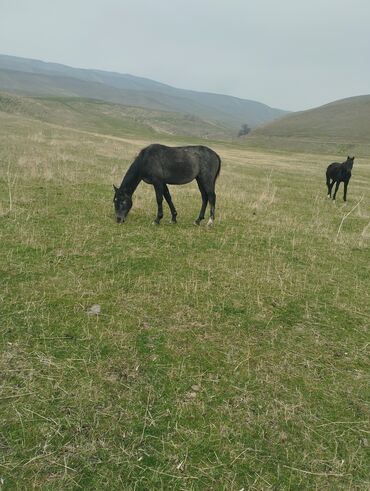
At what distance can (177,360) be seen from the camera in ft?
17.3

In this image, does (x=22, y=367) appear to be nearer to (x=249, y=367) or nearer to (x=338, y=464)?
(x=249, y=367)

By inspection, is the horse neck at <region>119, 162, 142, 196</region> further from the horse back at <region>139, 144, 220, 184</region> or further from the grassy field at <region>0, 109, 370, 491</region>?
the grassy field at <region>0, 109, 370, 491</region>

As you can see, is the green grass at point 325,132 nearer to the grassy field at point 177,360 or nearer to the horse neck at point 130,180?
the horse neck at point 130,180

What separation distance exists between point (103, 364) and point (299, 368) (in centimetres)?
271

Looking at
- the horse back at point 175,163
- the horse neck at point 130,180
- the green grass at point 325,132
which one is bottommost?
the horse neck at point 130,180

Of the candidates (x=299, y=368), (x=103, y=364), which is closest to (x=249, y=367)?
(x=299, y=368)

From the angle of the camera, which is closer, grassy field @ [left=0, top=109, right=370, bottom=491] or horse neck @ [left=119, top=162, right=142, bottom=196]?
grassy field @ [left=0, top=109, right=370, bottom=491]

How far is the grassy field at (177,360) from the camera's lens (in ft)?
12.5

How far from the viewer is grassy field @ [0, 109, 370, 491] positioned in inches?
150

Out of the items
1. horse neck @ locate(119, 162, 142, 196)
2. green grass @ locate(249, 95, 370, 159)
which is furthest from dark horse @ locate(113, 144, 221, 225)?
green grass @ locate(249, 95, 370, 159)

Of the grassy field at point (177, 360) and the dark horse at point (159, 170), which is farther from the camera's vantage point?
the dark horse at point (159, 170)

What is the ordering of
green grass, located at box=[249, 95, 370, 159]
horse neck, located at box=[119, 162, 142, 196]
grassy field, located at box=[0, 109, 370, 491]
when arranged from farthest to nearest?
green grass, located at box=[249, 95, 370, 159] < horse neck, located at box=[119, 162, 142, 196] < grassy field, located at box=[0, 109, 370, 491]

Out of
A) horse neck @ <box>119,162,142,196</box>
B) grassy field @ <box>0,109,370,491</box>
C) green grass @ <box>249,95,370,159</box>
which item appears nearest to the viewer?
grassy field @ <box>0,109,370,491</box>

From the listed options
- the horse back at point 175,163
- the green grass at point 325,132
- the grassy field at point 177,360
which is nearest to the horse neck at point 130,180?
the horse back at point 175,163
